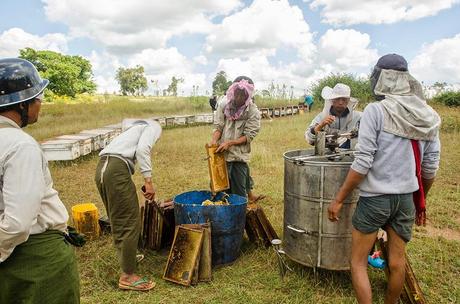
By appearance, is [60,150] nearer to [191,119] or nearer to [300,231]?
[300,231]

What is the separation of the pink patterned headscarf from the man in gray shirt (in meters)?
1.89

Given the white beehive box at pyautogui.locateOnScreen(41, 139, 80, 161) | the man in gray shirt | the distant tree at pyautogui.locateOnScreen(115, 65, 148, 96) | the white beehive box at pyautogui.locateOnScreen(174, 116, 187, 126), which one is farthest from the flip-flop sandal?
the distant tree at pyautogui.locateOnScreen(115, 65, 148, 96)

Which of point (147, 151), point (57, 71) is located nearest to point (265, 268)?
point (147, 151)

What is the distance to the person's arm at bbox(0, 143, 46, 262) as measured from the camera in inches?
64.2

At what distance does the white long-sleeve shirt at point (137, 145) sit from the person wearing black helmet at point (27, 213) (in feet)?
4.98

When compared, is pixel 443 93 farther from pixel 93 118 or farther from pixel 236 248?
pixel 236 248

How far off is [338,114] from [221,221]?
1.75 meters

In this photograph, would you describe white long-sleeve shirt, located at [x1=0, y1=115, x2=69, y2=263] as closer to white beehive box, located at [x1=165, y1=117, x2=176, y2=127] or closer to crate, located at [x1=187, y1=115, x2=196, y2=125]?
white beehive box, located at [x1=165, y1=117, x2=176, y2=127]

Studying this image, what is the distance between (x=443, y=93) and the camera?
2147 centimetres

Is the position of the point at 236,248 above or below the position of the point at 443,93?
below

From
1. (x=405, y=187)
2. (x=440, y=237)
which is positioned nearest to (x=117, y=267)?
(x=405, y=187)

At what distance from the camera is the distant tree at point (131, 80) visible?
58.6 metres

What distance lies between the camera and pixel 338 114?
13.8 ft

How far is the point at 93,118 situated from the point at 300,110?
12.8 meters
